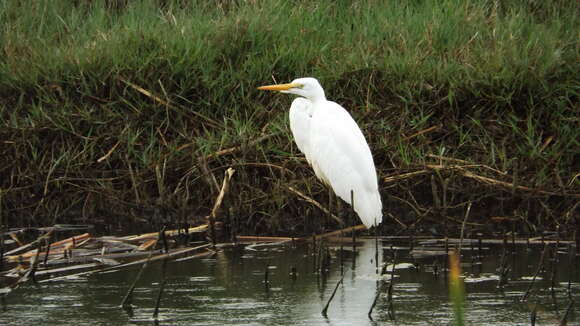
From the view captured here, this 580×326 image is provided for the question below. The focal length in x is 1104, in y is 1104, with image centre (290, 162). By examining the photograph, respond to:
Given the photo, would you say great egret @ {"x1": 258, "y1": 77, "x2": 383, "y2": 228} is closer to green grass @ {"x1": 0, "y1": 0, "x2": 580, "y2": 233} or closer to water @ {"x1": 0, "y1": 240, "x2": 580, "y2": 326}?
green grass @ {"x1": 0, "y1": 0, "x2": 580, "y2": 233}

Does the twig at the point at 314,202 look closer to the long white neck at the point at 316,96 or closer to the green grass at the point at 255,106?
the green grass at the point at 255,106

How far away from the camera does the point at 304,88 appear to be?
6.76 meters

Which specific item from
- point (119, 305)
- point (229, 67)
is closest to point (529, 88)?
point (229, 67)

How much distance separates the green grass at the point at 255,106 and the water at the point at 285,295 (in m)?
1.09

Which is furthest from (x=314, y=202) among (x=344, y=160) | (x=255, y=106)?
(x=255, y=106)

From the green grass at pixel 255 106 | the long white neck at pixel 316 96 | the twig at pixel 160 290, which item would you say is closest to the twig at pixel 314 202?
the green grass at pixel 255 106

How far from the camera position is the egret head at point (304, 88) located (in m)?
6.71

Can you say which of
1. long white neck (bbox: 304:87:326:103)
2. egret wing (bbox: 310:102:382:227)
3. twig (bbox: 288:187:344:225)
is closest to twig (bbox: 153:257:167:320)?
twig (bbox: 288:187:344:225)

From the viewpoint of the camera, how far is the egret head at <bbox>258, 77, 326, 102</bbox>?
22.0 feet

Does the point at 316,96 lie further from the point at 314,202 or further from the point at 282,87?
the point at 314,202

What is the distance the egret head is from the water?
4.22 feet

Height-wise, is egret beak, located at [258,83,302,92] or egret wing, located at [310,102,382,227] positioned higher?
egret beak, located at [258,83,302,92]

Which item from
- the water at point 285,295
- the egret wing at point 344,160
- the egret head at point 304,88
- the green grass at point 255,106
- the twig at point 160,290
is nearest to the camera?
the twig at point 160,290

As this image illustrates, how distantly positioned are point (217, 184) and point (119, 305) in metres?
2.13
